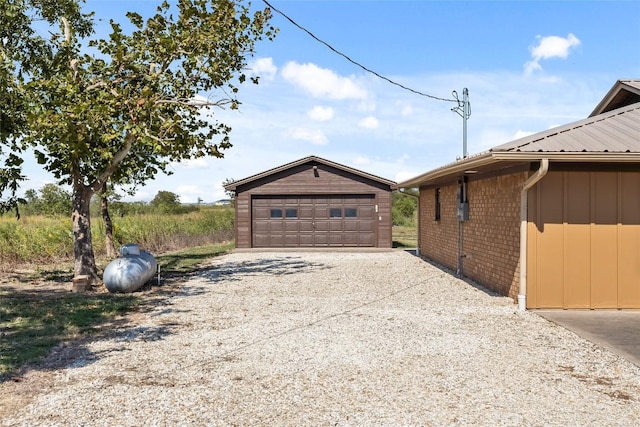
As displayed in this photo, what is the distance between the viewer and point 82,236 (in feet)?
39.6

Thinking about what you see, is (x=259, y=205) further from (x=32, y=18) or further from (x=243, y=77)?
(x=32, y=18)

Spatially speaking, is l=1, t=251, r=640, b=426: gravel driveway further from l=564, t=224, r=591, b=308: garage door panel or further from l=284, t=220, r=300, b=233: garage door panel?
l=284, t=220, r=300, b=233: garage door panel

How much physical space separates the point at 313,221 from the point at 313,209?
1.61 feet

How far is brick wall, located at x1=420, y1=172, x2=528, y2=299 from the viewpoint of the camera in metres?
9.23

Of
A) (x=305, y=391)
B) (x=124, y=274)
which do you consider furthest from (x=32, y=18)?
(x=305, y=391)

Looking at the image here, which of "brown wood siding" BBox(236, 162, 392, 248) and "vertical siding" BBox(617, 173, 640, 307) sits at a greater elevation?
"brown wood siding" BBox(236, 162, 392, 248)

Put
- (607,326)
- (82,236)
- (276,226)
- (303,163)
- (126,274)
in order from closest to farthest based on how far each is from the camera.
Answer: (607,326) < (126,274) < (82,236) < (303,163) < (276,226)

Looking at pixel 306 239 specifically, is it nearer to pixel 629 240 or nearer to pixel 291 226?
pixel 291 226

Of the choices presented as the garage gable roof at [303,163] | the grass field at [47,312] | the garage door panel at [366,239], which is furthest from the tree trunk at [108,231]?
the garage door panel at [366,239]

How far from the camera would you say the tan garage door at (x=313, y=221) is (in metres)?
22.1

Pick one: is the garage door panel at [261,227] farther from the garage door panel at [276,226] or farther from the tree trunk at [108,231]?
the tree trunk at [108,231]

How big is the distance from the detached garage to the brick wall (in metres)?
6.47

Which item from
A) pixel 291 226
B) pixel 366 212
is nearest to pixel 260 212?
→ pixel 291 226

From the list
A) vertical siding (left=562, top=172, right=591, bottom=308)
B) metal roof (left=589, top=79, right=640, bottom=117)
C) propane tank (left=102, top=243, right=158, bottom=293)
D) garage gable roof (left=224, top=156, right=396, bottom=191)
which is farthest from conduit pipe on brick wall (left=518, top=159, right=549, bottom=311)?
garage gable roof (left=224, top=156, right=396, bottom=191)
